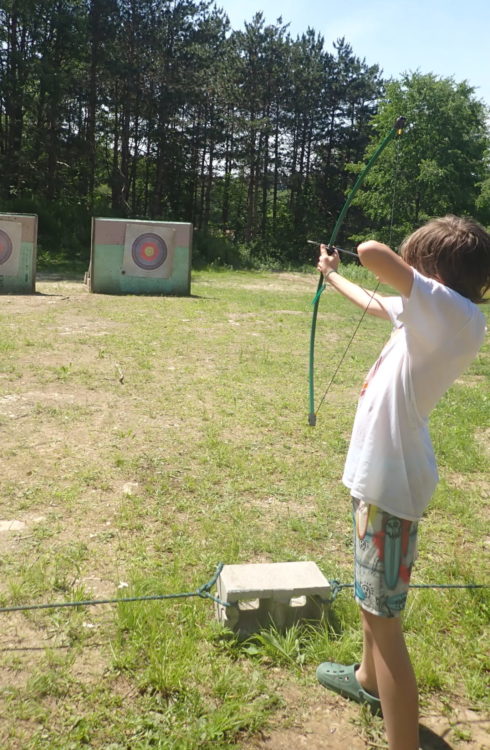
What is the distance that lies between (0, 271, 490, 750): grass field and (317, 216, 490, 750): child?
0.34m

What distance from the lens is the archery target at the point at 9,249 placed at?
10219mm

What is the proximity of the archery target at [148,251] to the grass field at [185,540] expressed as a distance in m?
5.02

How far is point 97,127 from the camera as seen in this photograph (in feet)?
80.3

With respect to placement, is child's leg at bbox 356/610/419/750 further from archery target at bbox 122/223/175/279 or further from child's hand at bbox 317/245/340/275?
archery target at bbox 122/223/175/279

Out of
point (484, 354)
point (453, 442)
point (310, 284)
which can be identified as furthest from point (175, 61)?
point (453, 442)

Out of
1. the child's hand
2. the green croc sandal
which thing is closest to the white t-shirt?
the child's hand

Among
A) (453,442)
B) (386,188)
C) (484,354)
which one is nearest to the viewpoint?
(453,442)

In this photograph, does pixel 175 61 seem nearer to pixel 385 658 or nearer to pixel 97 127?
pixel 97 127

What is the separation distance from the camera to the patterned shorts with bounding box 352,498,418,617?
1.38m

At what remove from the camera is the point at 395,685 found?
138 centimetres

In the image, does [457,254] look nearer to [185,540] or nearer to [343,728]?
[343,728]

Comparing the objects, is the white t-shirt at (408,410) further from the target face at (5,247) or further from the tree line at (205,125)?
the tree line at (205,125)

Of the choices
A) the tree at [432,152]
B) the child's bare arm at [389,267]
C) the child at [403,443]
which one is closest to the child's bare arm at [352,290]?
the child at [403,443]

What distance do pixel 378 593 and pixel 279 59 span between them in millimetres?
25927
